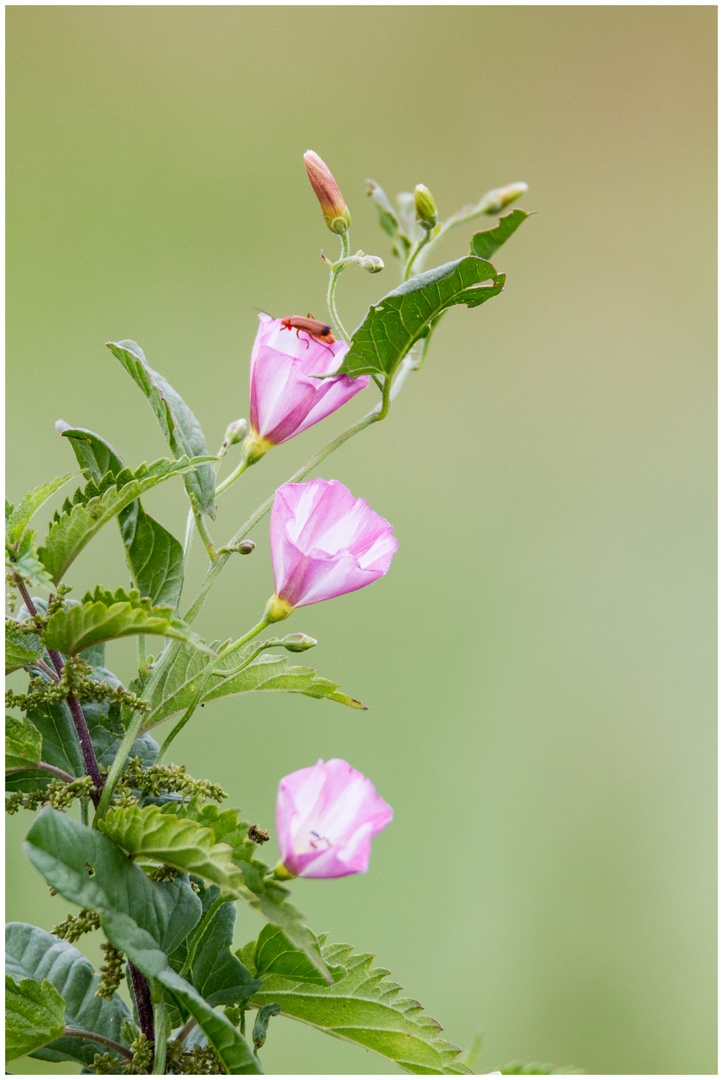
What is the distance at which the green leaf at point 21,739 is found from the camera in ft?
0.77

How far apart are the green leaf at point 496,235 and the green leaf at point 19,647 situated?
0.16 metres

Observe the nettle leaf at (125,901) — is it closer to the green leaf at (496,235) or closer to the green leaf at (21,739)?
the green leaf at (21,739)

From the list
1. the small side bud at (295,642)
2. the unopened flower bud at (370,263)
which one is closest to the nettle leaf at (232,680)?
the small side bud at (295,642)

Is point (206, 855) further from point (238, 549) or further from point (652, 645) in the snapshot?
point (652, 645)

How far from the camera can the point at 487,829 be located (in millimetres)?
1438

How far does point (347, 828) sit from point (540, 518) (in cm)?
143

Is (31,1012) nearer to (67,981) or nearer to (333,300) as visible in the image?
(67,981)

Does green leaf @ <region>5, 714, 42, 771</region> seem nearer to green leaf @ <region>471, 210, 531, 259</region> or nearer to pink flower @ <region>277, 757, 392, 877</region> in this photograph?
pink flower @ <region>277, 757, 392, 877</region>

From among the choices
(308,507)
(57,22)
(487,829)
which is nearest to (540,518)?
(487,829)

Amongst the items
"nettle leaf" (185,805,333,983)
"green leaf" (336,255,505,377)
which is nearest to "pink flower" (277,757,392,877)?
"nettle leaf" (185,805,333,983)

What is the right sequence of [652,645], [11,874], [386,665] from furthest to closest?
1. [652,645]
2. [386,665]
3. [11,874]

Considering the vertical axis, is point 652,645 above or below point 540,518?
below

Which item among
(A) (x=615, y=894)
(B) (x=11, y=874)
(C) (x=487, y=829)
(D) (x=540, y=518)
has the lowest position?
(A) (x=615, y=894)

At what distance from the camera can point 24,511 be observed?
9.6 inches
